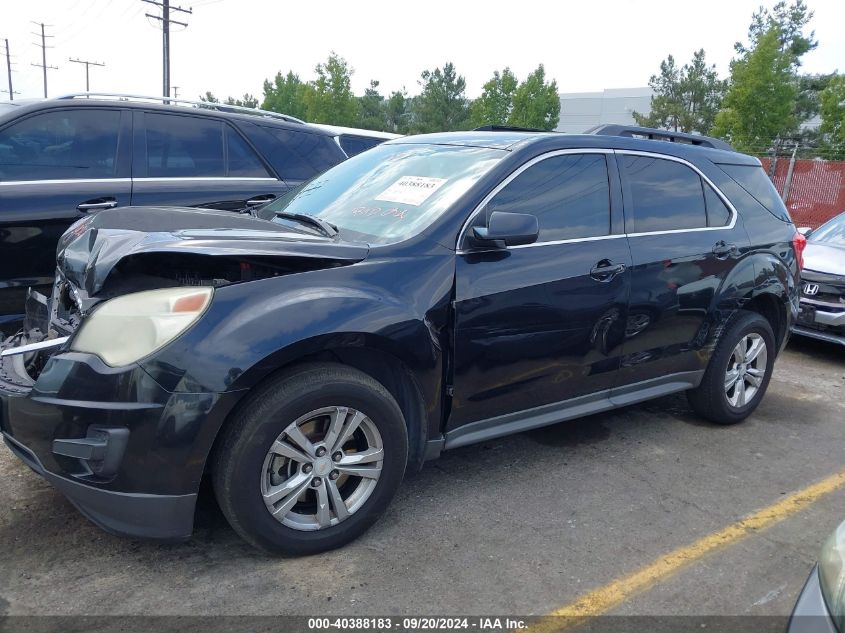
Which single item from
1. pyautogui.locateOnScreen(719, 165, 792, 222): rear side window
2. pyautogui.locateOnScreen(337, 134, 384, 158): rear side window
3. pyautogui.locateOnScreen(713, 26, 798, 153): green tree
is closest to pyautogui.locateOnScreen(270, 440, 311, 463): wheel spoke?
pyautogui.locateOnScreen(719, 165, 792, 222): rear side window

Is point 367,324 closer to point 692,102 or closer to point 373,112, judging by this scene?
point 692,102

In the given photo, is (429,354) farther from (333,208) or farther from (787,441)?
(787,441)

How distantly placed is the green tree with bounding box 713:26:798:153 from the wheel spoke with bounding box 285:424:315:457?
22.9 metres

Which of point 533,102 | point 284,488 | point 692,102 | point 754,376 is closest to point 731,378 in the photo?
point 754,376

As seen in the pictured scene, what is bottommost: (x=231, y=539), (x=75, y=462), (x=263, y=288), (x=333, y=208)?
(x=231, y=539)

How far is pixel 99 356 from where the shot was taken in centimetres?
256

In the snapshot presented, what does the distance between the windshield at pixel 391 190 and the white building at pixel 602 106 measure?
60445 millimetres

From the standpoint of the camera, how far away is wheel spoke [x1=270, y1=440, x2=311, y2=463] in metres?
2.73

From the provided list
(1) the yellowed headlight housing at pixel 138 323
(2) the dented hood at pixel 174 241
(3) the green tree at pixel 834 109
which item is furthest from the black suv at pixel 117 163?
(3) the green tree at pixel 834 109

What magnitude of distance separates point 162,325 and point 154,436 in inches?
15.7

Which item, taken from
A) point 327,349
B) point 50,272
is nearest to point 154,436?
point 327,349

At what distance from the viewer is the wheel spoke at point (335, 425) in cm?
285

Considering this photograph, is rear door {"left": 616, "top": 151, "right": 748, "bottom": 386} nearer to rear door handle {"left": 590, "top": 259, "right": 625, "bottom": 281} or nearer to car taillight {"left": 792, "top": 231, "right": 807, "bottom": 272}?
rear door handle {"left": 590, "top": 259, "right": 625, "bottom": 281}

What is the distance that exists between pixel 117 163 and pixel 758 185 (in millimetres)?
4462
